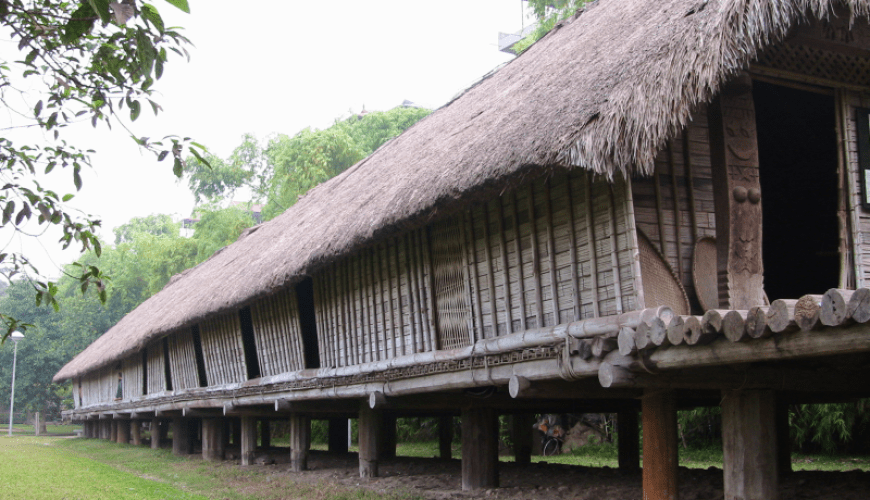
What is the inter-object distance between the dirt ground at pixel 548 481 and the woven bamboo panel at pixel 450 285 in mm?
1541

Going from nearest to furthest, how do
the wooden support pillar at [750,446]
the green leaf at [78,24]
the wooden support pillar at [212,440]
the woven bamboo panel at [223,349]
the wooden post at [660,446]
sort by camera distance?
the green leaf at [78,24] → the wooden support pillar at [750,446] → the wooden post at [660,446] → the woven bamboo panel at [223,349] → the wooden support pillar at [212,440]

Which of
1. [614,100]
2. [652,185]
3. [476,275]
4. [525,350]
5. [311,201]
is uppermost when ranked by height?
[311,201]

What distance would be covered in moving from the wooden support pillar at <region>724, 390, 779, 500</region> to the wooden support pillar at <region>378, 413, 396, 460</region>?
7585 mm

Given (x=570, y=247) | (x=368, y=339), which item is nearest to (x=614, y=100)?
(x=570, y=247)

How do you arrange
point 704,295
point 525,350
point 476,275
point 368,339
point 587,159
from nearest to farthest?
point 587,159 < point 704,295 < point 525,350 < point 476,275 < point 368,339

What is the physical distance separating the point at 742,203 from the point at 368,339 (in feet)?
13.7

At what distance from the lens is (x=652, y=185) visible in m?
5.18

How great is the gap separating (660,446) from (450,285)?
2427mm

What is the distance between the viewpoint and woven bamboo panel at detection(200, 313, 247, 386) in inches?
461

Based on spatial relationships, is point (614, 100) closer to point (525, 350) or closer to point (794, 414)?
point (525, 350)

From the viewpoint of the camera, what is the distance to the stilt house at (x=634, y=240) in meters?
4.61

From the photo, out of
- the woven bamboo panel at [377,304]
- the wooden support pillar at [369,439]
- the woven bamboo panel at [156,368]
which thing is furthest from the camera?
the woven bamboo panel at [156,368]

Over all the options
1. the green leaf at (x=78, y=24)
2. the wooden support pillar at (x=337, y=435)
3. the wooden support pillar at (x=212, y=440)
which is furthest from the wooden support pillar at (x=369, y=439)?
the green leaf at (x=78, y=24)

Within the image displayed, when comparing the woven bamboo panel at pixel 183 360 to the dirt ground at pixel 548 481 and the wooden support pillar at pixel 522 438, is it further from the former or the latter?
the wooden support pillar at pixel 522 438
